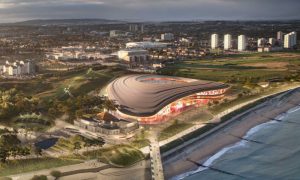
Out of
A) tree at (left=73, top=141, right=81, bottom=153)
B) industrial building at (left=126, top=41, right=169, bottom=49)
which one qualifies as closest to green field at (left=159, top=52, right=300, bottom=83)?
industrial building at (left=126, top=41, right=169, bottom=49)

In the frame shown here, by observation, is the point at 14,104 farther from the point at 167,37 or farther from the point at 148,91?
the point at 167,37

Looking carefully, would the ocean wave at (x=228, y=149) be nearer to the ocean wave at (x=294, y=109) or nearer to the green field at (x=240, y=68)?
the ocean wave at (x=294, y=109)

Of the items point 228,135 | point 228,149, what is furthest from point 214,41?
point 228,149

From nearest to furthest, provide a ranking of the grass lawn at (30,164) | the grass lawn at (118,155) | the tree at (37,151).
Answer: the grass lawn at (30,164) < the grass lawn at (118,155) < the tree at (37,151)

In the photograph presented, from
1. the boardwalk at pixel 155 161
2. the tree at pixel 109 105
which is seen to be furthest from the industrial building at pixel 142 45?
the boardwalk at pixel 155 161

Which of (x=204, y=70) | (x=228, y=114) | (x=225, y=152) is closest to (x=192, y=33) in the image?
(x=204, y=70)
